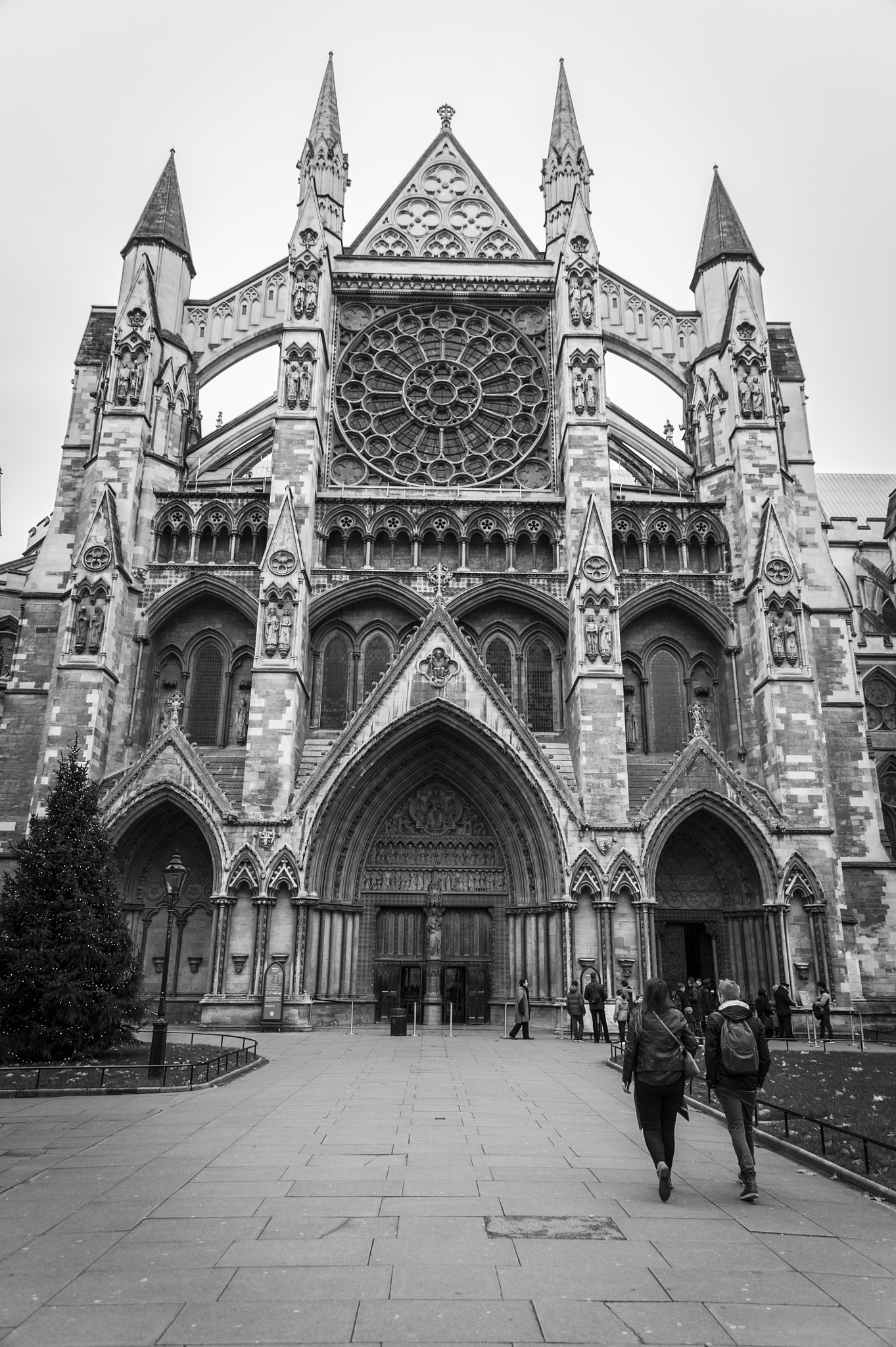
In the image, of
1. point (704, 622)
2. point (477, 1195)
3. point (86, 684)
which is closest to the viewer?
point (477, 1195)

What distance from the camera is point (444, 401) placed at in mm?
32625

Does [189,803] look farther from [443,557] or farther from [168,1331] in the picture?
[168,1331]

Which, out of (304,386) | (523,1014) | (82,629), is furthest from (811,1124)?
(304,386)

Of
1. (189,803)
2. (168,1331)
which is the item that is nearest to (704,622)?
(189,803)

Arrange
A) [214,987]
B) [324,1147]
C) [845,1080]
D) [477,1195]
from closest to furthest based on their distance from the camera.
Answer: [477,1195], [324,1147], [845,1080], [214,987]

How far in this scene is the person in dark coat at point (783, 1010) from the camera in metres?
22.3

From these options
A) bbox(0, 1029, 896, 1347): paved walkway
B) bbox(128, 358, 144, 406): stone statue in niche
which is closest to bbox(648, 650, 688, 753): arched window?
bbox(128, 358, 144, 406): stone statue in niche

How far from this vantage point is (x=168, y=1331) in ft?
16.2

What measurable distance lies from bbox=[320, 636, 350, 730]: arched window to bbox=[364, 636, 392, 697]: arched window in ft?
1.97

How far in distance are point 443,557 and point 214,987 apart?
13.9 metres

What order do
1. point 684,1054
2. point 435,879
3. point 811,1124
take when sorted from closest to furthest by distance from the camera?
1. point 684,1054
2. point 811,1124
3. point 435,879

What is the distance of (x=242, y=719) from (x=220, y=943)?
6.96 m

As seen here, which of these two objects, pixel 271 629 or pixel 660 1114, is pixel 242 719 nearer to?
pixel 271 629

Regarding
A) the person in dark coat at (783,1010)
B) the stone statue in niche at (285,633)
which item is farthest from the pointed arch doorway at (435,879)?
the person in dark coat at (783,1010)
